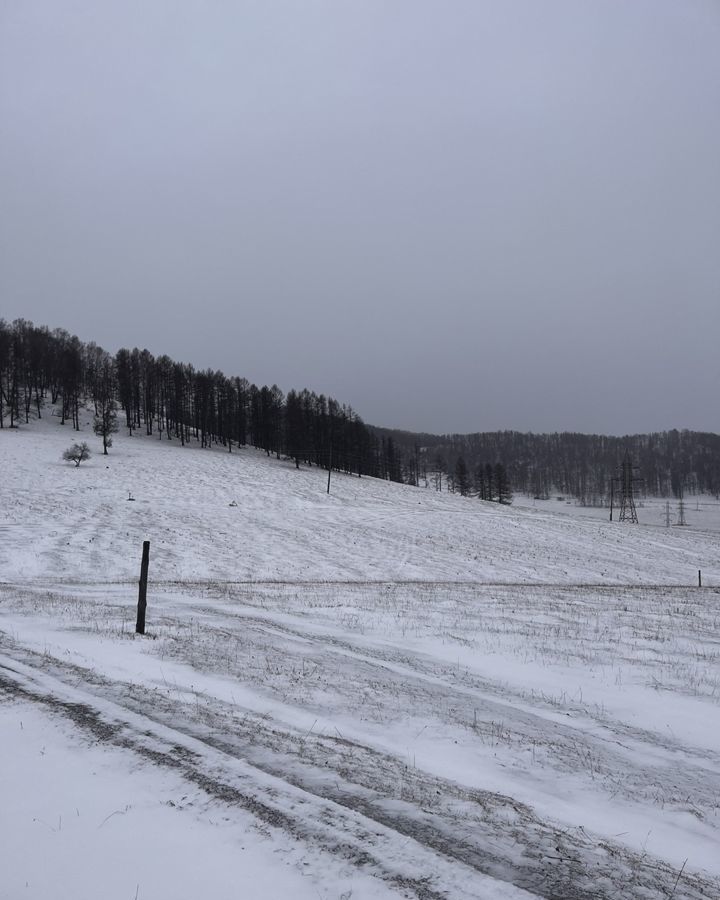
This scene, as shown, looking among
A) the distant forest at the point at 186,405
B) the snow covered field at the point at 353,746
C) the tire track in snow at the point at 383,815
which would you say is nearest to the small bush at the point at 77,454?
the distant forest at the point at 186,405

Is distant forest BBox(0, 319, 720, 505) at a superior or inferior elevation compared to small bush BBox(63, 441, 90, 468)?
superior

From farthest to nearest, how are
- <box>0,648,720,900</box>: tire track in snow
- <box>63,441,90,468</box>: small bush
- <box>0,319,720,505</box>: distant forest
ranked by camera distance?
<box>0,319,720,505</box>: distant forest → <box>63,441,90,468</box>: small bush → <box>0,648,720,900</box>: tire track in snow

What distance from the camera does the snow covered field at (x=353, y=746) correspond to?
3314 mm

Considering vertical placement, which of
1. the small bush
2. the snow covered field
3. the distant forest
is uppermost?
the distant forest

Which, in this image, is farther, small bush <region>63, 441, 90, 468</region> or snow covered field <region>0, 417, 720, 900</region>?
small bush <region>63, 441, 90, 468</region>

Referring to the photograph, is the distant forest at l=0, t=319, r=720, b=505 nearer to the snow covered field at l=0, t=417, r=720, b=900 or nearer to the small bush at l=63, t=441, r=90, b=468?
the small bush at l=63, t=441, r=90, b=468

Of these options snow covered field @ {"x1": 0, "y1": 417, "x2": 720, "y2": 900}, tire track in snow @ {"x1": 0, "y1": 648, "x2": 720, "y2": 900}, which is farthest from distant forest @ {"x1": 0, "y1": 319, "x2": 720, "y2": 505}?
tire track in snow @ {"x1": 0, "y1": 648, "x2": 720, "y2": 900}

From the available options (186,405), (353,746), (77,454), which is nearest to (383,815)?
(353,746)

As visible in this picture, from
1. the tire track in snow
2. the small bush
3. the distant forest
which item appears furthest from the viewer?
the distant forest

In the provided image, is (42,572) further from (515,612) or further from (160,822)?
(160,822)

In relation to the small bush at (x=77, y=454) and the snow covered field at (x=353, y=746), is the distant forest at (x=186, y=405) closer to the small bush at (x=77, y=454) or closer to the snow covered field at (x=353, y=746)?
the small bush at (x=77, y=454)

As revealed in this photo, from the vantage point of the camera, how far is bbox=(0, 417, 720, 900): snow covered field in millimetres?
3314

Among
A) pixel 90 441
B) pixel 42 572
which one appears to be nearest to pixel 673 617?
pixel 42 572

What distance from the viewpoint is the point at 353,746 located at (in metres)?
5.20
